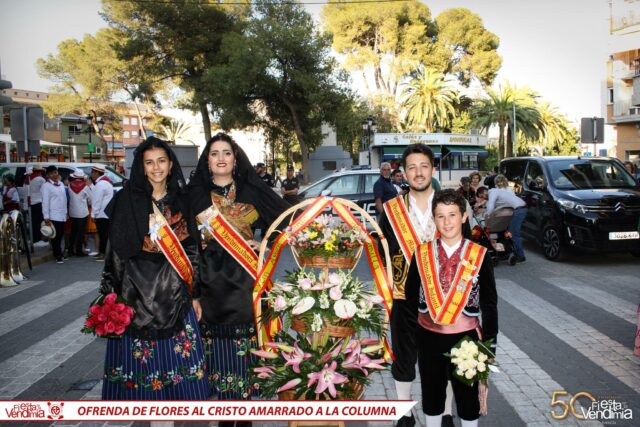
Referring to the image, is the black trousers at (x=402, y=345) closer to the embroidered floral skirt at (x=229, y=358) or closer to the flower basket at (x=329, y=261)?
the flower basket at (x=329, y=261)

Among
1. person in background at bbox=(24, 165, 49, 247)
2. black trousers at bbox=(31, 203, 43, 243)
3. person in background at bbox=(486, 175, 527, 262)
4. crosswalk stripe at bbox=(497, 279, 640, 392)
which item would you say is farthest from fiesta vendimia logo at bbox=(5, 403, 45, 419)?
black trousers at bbox=(31, 203, 43, 243)

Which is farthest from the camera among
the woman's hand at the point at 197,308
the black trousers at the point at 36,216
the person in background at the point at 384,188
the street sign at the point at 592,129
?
the street sign at the point at 592,129

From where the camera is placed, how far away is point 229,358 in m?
3.52

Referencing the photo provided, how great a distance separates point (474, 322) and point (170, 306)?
5.93ft

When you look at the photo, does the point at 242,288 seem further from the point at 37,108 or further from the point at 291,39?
the point at 291,39

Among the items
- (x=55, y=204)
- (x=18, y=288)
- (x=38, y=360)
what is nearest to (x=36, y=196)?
(x=55, y=204)

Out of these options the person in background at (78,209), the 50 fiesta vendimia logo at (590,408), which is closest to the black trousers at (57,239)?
the person in background at (78,209)

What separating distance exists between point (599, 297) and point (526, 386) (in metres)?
3.94

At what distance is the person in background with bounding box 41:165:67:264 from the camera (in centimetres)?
1145

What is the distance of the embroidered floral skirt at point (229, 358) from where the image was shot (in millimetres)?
3504

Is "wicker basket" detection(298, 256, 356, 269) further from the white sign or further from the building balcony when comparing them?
the building balcony

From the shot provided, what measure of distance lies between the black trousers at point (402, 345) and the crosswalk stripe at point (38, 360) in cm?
326

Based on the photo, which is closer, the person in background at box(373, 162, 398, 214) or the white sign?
the person in background at box(373, 162, 398, 214)

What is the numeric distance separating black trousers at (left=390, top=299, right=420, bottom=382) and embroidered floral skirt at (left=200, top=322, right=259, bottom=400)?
3.09 feet
